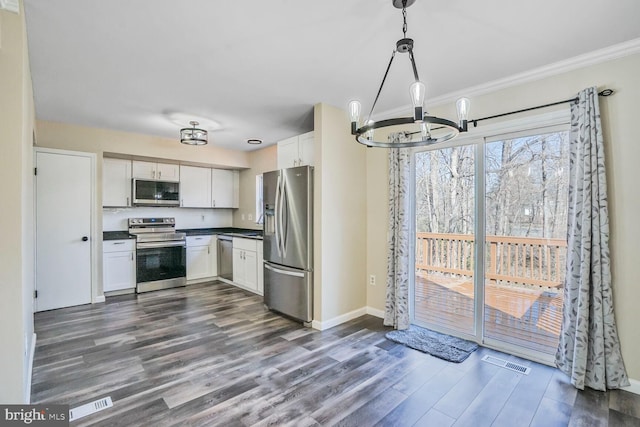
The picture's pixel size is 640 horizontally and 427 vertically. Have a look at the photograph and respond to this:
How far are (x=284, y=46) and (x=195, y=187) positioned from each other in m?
4.21

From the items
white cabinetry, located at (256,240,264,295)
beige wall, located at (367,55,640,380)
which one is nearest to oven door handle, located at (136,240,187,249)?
white cabinetry, located at (256,240,264,295)

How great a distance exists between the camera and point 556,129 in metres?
2.70

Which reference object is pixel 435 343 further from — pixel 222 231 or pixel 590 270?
pixel 222 231

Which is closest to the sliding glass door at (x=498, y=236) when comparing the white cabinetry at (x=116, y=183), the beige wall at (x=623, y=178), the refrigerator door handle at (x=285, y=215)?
the beige wall at (x=623, y=178)

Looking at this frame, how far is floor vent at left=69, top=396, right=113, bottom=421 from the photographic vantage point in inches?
78.8

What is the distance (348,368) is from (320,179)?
1942 millimetres

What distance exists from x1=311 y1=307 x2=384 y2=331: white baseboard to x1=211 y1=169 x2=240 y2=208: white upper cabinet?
367 centimetres

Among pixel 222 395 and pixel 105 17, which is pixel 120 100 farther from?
pixel 222 395

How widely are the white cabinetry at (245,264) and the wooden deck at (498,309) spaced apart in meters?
2.53

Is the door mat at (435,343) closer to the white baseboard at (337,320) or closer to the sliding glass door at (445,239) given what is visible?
the sliding glass door at (445,239)

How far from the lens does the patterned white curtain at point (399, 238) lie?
3.49 m

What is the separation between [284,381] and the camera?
243 cm

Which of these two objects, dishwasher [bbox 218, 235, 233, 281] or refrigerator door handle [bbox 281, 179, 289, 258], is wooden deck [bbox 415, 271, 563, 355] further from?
dishwasher [bbox 218, 235, 233, 281]

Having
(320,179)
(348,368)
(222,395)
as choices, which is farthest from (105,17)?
(348,368)
